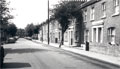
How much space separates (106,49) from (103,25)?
17.0 feet

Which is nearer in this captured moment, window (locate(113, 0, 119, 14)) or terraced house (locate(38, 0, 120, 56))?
terraced house (locate(38, 0, 120, 56))

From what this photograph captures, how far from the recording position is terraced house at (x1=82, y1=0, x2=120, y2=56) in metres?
19.4

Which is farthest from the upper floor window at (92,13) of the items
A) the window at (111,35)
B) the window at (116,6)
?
the window at (116,6)

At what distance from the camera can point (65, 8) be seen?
32.0 m

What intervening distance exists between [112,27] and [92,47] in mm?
2966

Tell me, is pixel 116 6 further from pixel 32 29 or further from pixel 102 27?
pixel 32 29

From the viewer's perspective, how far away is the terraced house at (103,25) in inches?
765

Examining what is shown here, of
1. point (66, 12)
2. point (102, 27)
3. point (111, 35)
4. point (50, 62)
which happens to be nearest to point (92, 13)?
point (102, 27)

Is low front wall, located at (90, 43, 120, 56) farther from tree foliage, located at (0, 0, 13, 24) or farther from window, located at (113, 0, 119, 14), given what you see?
tree foliage, located at (0, 0, 13, 24)

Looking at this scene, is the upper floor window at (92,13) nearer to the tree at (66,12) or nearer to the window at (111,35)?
the tree at (66,12)

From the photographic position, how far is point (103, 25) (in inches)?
910

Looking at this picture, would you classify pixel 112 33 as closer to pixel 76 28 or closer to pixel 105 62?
pixel 105 62

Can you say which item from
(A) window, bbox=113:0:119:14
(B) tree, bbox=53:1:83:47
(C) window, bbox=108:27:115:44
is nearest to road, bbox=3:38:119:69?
(C) window, bbox=108:27:115:44

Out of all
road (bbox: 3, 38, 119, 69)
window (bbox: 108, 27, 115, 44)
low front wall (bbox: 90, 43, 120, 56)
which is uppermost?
window (bbox: 108, 27, 115, 44)
